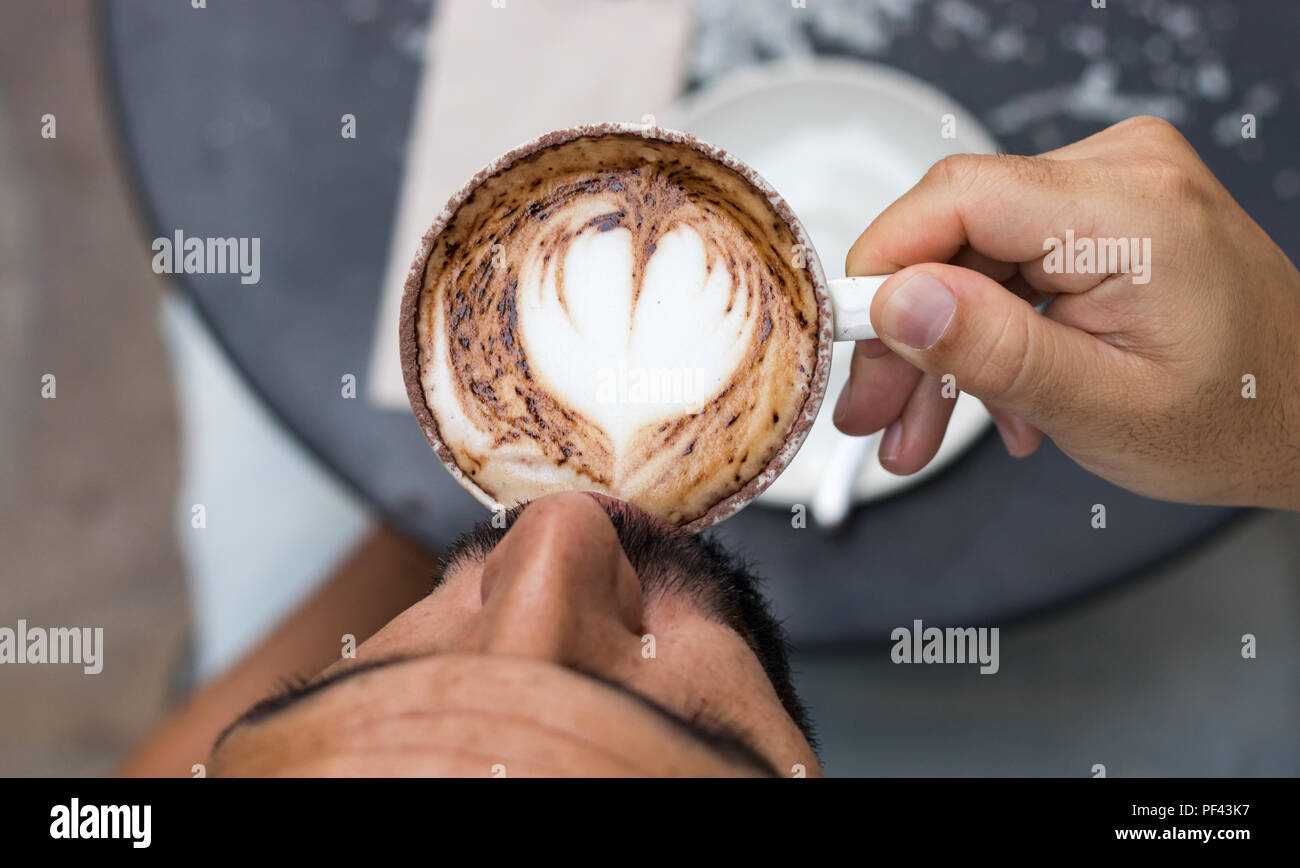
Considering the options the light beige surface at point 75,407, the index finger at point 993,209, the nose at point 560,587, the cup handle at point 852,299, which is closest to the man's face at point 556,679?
the nose at point 560,587

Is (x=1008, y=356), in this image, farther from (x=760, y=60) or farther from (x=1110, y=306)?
(x=760, y=60)

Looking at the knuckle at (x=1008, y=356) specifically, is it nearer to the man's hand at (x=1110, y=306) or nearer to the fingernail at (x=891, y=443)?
the man's hand at (x=1110, y=306)

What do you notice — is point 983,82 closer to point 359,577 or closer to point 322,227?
point 322,227

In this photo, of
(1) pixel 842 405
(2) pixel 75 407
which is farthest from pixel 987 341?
(2) pixel 75 407
